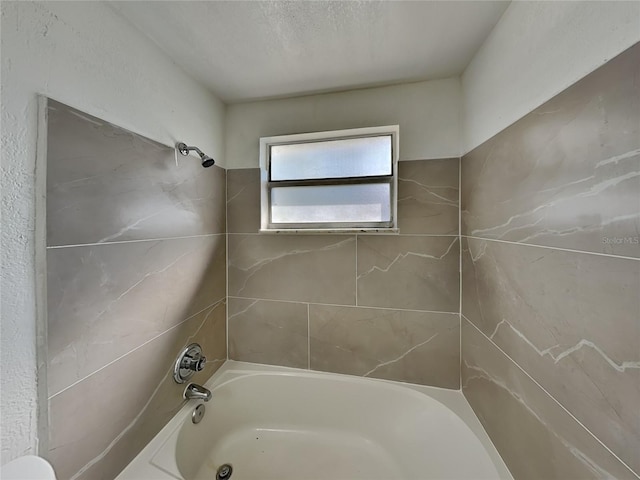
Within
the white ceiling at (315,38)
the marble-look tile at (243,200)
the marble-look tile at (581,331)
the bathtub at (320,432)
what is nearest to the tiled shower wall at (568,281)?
the marble-look tile at (581,331)

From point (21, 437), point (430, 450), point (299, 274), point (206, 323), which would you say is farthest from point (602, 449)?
point (206, 323)

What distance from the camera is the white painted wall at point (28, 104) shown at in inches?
22.6

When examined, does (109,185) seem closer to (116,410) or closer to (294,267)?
(116,410)

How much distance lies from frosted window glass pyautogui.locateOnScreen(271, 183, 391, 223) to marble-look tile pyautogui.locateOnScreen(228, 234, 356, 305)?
0.14 m

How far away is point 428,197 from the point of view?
51.6 inches

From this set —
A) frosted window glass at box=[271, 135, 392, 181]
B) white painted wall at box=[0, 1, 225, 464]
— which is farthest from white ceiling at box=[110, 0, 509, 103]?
frosted window glass at box=[271, 135, 392, 181]

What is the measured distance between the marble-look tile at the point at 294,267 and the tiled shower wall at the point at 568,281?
73 centimetres

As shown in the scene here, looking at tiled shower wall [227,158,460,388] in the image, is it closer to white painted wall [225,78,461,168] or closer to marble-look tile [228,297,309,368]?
marble-look tile [228,297,309,368]

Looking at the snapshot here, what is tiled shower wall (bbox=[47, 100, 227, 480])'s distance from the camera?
2.22 feet

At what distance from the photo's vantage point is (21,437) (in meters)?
0.60

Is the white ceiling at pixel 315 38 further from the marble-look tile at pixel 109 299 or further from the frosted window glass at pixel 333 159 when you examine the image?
the marble-look tile at pixel 109 299

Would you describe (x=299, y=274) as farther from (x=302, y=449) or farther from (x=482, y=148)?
(x=482, y=148)

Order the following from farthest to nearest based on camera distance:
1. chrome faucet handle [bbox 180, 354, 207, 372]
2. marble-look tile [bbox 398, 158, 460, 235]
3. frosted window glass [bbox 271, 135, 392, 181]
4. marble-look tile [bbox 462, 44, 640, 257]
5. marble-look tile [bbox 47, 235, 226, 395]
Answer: frosted window glass [bbox 271, 135, 392, 181]
marble-look tile [bbox 398, 158, 460, 235]
chrome faucet handle [bbox 180, 354, 207, 372]
marble-look tile [bbox 47, 235, 226, 395]
marble-look tile [bbox 462, 44, 640, 257]

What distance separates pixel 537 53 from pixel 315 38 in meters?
0.81
